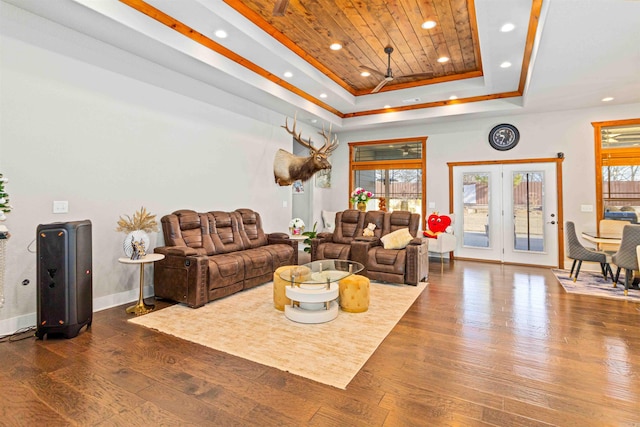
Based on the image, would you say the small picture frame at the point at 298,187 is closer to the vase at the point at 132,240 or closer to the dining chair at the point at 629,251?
the vase at the point at 132,240

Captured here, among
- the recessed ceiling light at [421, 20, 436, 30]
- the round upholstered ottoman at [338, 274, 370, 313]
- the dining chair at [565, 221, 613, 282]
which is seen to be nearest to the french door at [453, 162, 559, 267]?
the dining chair at [565, 221, 613, 282]

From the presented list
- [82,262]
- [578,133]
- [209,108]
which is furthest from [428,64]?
[82,262]

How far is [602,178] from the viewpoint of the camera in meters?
5.89

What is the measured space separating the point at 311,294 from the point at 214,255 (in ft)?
5.95

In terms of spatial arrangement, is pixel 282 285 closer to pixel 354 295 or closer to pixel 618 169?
pixel 354 295

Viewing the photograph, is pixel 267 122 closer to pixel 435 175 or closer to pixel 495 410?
pixel 435 175

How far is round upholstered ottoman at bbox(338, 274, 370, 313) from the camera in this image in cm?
356

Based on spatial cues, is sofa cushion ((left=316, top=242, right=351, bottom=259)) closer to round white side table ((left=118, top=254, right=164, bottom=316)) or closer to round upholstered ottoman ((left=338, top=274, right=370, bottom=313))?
round upholstered ottoman ((left=338, top=274, right=370, bottom=313))

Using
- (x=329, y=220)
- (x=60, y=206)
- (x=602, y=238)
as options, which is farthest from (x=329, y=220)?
(x=60, y=206)

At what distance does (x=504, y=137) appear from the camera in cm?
662

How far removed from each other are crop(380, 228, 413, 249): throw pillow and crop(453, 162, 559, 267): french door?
2.59 meters

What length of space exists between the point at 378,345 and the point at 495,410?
1.02 m

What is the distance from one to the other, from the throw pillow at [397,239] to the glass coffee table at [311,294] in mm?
1550

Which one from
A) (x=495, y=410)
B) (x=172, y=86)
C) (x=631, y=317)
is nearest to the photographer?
(x=495, y=410)
